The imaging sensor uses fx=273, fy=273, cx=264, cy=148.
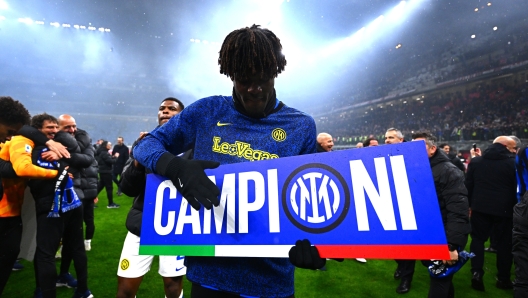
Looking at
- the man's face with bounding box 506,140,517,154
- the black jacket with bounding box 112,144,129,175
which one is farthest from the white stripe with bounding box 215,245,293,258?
the black jacket with bounding box 112,144,129,175

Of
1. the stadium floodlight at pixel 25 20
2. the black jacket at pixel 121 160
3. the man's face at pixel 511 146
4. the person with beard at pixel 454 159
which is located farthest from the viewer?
the stadium floodlight at pixel 25 20

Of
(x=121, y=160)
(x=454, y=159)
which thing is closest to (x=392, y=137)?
(x=454, y=159)

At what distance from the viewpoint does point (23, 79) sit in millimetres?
33250

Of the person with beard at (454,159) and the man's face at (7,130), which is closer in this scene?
the man's face at (7,130)

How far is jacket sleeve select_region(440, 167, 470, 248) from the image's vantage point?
7.31 ft

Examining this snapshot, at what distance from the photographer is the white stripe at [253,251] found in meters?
0.96

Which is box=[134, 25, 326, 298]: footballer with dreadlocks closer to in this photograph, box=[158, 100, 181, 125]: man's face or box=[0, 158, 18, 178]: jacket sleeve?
box=[158, 100, 181, 125]: man's face

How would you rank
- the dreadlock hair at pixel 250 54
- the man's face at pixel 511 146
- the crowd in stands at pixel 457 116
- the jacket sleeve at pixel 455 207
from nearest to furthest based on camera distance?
1. the dreadlock hair at pixel 250 54
2. the jacket sleeve at pixel 455 207
3. the man's face at pixel 511 146
4. the crowd in stands at pixel 457 116

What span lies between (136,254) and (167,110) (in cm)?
117

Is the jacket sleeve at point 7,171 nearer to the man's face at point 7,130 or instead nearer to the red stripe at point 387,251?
the man's face at point 7,130

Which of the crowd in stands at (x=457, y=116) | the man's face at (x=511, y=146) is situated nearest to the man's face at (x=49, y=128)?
the man's face at (x=511, y=146)

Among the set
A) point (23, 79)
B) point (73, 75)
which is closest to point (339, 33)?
point (73, 75)

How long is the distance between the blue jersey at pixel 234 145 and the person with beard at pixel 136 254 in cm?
45

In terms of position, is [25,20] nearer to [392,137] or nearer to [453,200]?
[392,137]
